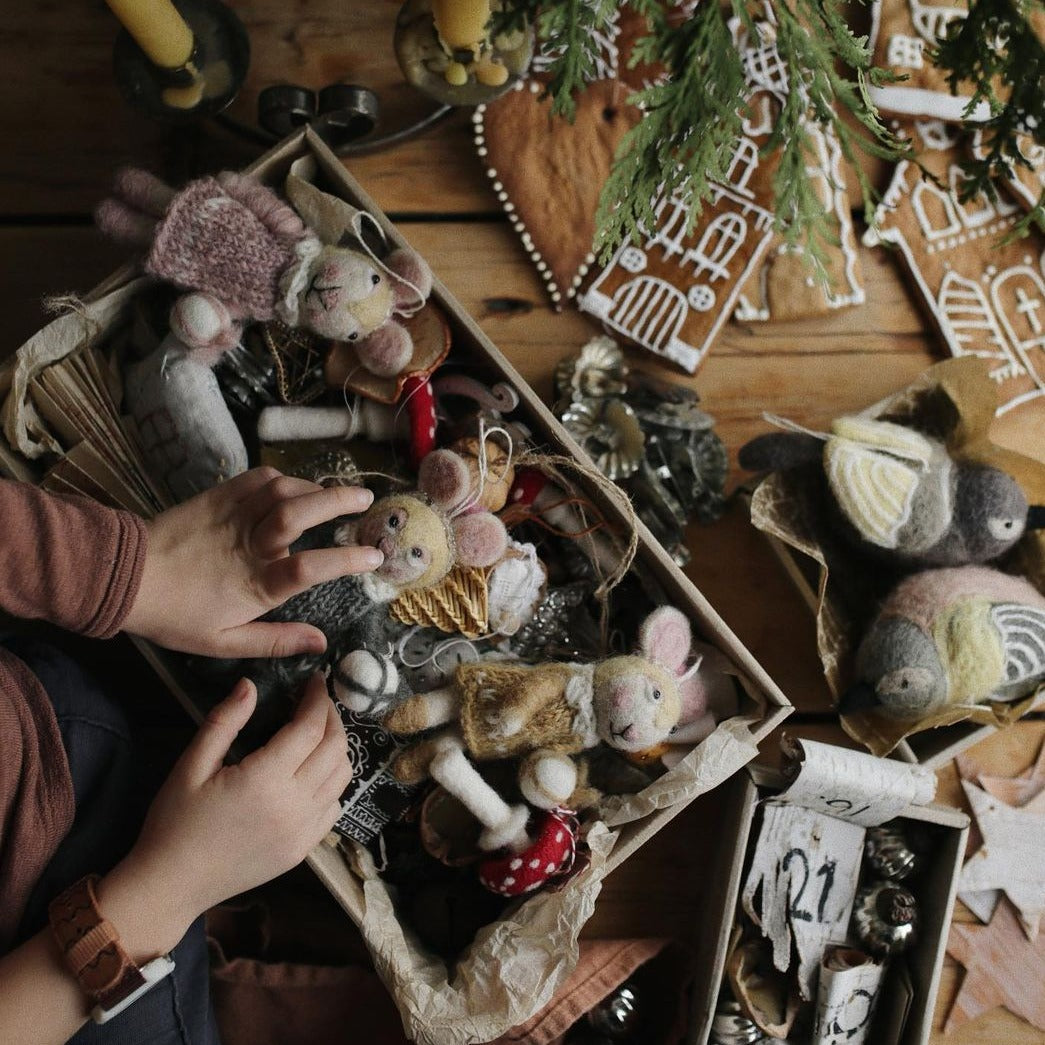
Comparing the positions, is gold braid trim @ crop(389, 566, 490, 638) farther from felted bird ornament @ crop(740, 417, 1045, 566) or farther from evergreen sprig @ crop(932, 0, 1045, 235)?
evergreen sprig @ crop(932, 0, 1045, 235)

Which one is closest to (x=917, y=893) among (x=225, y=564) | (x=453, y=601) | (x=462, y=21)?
(x=453, y=601)

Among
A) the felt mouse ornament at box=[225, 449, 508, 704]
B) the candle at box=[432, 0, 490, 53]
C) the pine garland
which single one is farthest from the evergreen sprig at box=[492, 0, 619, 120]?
the felt mouse ornament at box=[225, 449, 508, 704]

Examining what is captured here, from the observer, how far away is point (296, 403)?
768mm

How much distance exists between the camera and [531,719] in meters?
0.68

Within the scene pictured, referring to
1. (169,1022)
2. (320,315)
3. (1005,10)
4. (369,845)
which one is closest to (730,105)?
(1005,10)

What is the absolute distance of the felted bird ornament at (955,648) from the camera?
72cm

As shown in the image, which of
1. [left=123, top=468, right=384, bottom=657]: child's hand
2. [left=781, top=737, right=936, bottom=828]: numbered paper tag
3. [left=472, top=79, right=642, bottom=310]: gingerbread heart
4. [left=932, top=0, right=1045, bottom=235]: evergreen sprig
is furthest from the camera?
[left=472, top=79, right=642, bottom=310]: gingerbread heart

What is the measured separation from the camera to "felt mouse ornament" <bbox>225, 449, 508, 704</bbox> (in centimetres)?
66

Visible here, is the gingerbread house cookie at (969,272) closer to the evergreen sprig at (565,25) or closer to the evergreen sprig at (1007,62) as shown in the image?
the evergreen sprig at (1007,62)

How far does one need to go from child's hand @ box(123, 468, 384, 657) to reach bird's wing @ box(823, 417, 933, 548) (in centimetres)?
35

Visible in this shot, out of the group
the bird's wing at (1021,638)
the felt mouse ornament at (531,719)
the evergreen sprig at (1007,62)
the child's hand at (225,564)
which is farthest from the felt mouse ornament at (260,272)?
the bird's wing at (1021,638)

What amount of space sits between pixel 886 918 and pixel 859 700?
182mm

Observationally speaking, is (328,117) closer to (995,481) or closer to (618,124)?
(618,124)

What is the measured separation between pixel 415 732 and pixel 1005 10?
552mm
